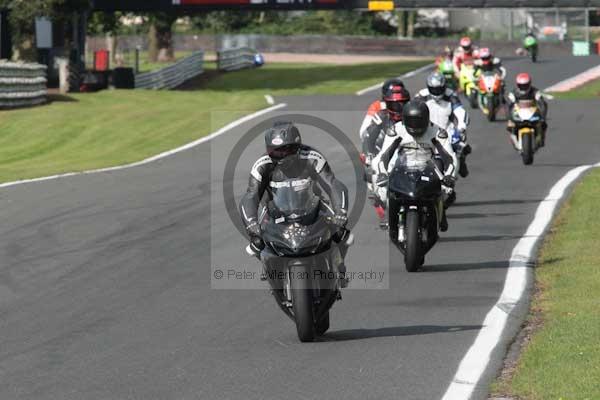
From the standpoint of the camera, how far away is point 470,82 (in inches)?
1384

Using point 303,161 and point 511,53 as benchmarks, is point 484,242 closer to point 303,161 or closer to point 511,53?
point 303,161

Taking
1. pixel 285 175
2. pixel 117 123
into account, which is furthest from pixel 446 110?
pixel 117 123

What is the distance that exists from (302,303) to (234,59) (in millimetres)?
53219

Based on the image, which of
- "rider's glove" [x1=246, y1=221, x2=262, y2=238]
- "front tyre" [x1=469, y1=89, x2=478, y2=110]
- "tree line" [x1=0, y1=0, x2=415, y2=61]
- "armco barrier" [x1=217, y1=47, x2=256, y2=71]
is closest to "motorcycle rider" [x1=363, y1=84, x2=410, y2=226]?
"rider's glove" [x1=246, y1=221, x2=262, y2=238]

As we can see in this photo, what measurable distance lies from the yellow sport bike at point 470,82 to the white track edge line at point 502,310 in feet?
51.8

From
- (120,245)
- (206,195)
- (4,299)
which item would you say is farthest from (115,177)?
(4,299)

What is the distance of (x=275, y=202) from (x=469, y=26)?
76.6m

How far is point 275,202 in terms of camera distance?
10.1 m

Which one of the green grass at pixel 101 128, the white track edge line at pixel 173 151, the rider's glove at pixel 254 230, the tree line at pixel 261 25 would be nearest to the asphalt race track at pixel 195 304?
the white track edge line at pixel 173 151

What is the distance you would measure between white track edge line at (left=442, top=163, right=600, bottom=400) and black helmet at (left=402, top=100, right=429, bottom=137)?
165cm

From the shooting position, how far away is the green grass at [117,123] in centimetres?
2838

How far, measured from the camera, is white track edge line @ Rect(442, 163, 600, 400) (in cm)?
866

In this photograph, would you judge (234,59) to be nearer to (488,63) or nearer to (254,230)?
(488,63)

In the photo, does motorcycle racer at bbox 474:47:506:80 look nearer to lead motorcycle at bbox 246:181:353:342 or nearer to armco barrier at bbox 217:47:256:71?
lead motorcycle at bbox 246:181:353:342
